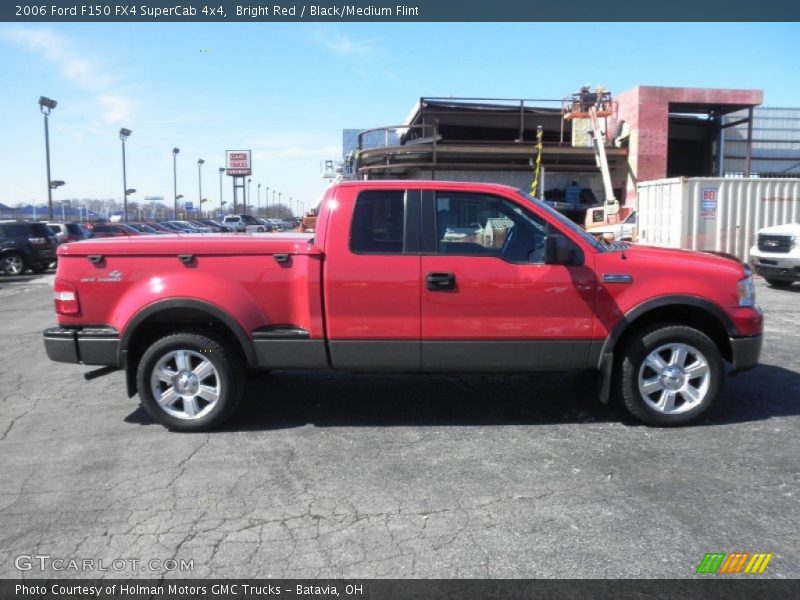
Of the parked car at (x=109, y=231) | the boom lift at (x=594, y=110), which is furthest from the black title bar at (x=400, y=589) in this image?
the parked car at (x=109, y=231)

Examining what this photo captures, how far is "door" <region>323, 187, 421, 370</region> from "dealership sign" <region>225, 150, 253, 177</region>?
9514cm

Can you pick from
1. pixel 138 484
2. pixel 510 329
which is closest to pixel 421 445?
pixel 510 329

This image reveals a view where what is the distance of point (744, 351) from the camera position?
17.2 feet

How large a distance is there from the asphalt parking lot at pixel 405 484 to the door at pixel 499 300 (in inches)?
24.0

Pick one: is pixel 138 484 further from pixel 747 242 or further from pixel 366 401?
pixel 747 242

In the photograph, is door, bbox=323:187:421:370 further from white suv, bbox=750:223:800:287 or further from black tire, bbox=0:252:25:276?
black tire, bbox=0:252:25:276

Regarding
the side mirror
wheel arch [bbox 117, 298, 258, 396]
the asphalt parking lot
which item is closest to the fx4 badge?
wheel arch [bbox 117, 298, 258, 396]

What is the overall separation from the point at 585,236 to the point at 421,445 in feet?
6.84

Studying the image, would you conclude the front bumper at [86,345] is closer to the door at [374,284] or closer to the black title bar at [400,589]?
the door at [374,284]

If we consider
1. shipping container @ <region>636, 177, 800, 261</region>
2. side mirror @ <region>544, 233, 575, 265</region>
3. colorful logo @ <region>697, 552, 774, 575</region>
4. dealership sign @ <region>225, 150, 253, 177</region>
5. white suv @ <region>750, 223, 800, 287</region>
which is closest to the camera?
colorful logo @ <region>697, 552, 774, 575</region>

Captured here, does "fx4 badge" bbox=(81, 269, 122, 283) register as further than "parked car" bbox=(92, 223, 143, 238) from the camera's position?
No

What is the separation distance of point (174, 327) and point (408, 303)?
1.92 m

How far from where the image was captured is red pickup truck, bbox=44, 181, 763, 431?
16.7 feet

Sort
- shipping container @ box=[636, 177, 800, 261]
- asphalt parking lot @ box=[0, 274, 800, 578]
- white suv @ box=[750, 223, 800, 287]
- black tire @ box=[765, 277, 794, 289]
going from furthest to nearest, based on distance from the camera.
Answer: shipping container @ box=[636, 177, 800, 261] → black tire @ box=[765, 277, 794, 289] → white suv @ box=[750, 223, 800, 287] → asphalt parking lot @ box=[0, 274, 800, 578]
